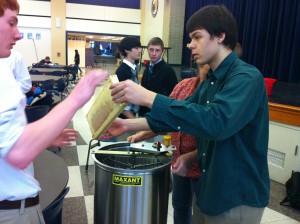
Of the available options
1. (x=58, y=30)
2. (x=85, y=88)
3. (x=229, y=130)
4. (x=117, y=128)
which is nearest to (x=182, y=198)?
(x=117, y=128)

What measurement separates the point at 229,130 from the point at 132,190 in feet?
2.43

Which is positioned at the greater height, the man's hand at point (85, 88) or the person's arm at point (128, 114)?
the man's hand at point (85, 88)

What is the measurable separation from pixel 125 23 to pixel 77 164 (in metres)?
10.2

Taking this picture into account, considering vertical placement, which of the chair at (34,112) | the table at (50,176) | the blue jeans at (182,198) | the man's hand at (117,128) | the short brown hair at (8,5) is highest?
the short brown hair at (8,5)

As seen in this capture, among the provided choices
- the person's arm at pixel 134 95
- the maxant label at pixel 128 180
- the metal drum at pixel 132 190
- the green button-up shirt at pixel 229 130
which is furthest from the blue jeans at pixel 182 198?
the person's arm at pixel 134 95

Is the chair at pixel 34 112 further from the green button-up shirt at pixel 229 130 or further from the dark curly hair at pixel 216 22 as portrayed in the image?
the dark curly hair at pixel 216 22

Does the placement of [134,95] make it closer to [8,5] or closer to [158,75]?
[8,5]

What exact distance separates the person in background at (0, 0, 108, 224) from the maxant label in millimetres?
554

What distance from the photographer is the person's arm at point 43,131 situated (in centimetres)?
77

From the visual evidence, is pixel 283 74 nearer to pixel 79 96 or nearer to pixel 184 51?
pixel 184 51

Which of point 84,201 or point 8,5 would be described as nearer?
point 8,5

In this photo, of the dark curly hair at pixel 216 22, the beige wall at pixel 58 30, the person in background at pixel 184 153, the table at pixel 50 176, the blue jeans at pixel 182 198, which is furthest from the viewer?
the beige wall at pixel 58 30

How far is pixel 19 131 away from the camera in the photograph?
0.78 metres

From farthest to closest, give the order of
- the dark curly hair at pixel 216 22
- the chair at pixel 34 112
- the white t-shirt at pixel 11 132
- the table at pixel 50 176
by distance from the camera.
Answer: the chair at pixel 34 112 → the table at pixel 50 176 → the dark curly hair at pixel 216 22 → the white t-shirt at pixel 11 132
